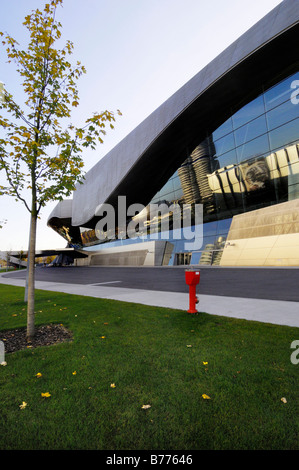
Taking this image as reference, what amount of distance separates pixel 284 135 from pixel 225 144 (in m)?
6.97

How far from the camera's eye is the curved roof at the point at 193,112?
20.5m

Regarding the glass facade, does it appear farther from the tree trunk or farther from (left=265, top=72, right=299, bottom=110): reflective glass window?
the tree trunk

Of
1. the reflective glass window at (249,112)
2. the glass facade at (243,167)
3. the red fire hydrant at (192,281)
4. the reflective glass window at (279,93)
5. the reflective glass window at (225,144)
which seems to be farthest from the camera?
the reflective glass window at (225,144)

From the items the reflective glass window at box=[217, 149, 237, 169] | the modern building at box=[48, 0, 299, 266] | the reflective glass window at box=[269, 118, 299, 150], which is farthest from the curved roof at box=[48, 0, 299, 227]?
the reflective glass window at box=[269, 118, 299, 150]

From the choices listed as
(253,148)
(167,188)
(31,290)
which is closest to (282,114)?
(253,148)

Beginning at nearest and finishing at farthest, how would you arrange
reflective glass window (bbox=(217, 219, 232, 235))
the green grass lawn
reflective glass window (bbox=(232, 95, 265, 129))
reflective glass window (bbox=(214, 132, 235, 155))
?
the green grass lawn < reflective glass window (bbox=(232, 95, 265, 129)) < reflective glass window (bbox=(217, 219, 232, 235)) < reflective glass window (bbox=(214, 132, 235, 155))

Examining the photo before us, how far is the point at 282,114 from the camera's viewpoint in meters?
21.3

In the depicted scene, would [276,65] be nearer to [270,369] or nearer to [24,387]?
[270,369]

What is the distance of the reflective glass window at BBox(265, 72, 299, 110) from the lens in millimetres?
21581

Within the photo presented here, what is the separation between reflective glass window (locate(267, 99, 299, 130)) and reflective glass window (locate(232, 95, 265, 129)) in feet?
4.89

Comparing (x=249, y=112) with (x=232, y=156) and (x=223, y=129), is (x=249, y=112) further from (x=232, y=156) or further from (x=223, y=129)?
(x=232, y=156)

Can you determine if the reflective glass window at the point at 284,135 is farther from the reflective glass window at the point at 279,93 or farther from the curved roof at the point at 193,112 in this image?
the curved roof at the point at 193,112

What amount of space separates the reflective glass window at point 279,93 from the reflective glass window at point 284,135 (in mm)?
2607

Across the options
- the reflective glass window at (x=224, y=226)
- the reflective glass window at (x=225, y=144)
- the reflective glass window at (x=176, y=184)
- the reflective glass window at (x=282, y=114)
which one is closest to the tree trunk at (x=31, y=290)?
the reflective glass window at (x=224, y=226)
